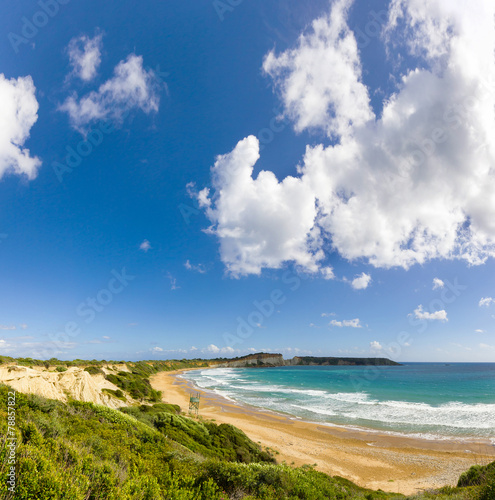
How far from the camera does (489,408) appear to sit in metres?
34.8

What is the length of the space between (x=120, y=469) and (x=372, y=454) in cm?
1948

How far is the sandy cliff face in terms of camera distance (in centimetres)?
1639

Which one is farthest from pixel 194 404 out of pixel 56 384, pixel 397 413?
pixel 397 413

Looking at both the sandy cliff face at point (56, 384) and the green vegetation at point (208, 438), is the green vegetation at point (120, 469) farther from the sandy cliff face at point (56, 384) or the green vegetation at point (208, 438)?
the sandy cliff face at point (56, 384)

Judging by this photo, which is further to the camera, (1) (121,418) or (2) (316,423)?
(2) (316,423)

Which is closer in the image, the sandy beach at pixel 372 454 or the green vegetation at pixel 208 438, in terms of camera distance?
the green vegetation at pixel 208 438

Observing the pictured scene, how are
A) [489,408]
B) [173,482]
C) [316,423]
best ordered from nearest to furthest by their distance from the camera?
[173,482]
[316,423]
[489,408]

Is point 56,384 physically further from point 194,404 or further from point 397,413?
point 397,413

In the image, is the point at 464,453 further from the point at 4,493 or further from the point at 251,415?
the point at 4,493

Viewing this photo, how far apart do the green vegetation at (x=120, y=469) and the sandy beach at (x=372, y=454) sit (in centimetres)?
661

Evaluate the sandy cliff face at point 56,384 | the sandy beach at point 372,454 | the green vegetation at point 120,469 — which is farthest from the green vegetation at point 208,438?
the sandy cliff face at point 56,384

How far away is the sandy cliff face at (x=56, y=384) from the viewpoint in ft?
53.8

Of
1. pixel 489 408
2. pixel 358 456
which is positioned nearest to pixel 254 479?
pixel 358 456

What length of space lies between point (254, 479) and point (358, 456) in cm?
1568
